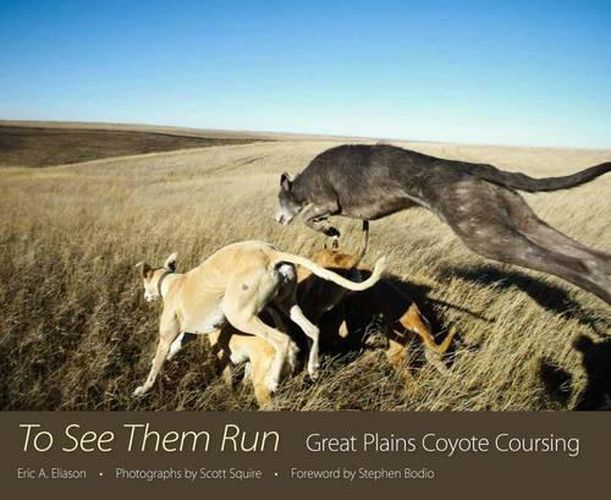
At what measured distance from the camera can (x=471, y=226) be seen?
5.43 meters

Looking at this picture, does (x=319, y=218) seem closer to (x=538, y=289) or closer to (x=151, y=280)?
(x=151, y=280)

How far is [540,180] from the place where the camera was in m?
5.42

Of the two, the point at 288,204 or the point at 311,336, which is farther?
the point at 288,204

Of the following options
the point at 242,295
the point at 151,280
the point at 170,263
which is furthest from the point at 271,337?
the point at 170,263

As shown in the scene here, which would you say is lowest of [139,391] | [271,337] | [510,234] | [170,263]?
[139,391]

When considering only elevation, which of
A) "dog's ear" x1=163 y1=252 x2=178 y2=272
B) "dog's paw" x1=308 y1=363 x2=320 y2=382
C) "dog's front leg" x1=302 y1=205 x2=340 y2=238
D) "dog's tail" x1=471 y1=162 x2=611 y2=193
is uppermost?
"dog's tail" x1=471 y1=162 x2=611 y2=193

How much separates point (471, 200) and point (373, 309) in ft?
4.90

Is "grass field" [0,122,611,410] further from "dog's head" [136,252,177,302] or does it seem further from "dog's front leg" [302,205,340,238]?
"dog's front leg" [302,205,340,238]

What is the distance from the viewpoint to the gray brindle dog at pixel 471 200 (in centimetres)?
509

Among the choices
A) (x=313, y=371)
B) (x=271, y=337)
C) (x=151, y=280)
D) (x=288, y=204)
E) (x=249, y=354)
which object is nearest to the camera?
(x=271, y=337)

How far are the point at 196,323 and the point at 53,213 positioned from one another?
5.08 meters

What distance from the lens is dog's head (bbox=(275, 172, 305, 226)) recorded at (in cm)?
709

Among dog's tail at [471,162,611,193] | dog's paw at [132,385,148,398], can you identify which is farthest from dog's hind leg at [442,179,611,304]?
dog's paw at [132,385,148,398]

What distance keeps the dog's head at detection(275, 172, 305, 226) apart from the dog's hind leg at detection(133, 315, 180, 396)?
245cm
